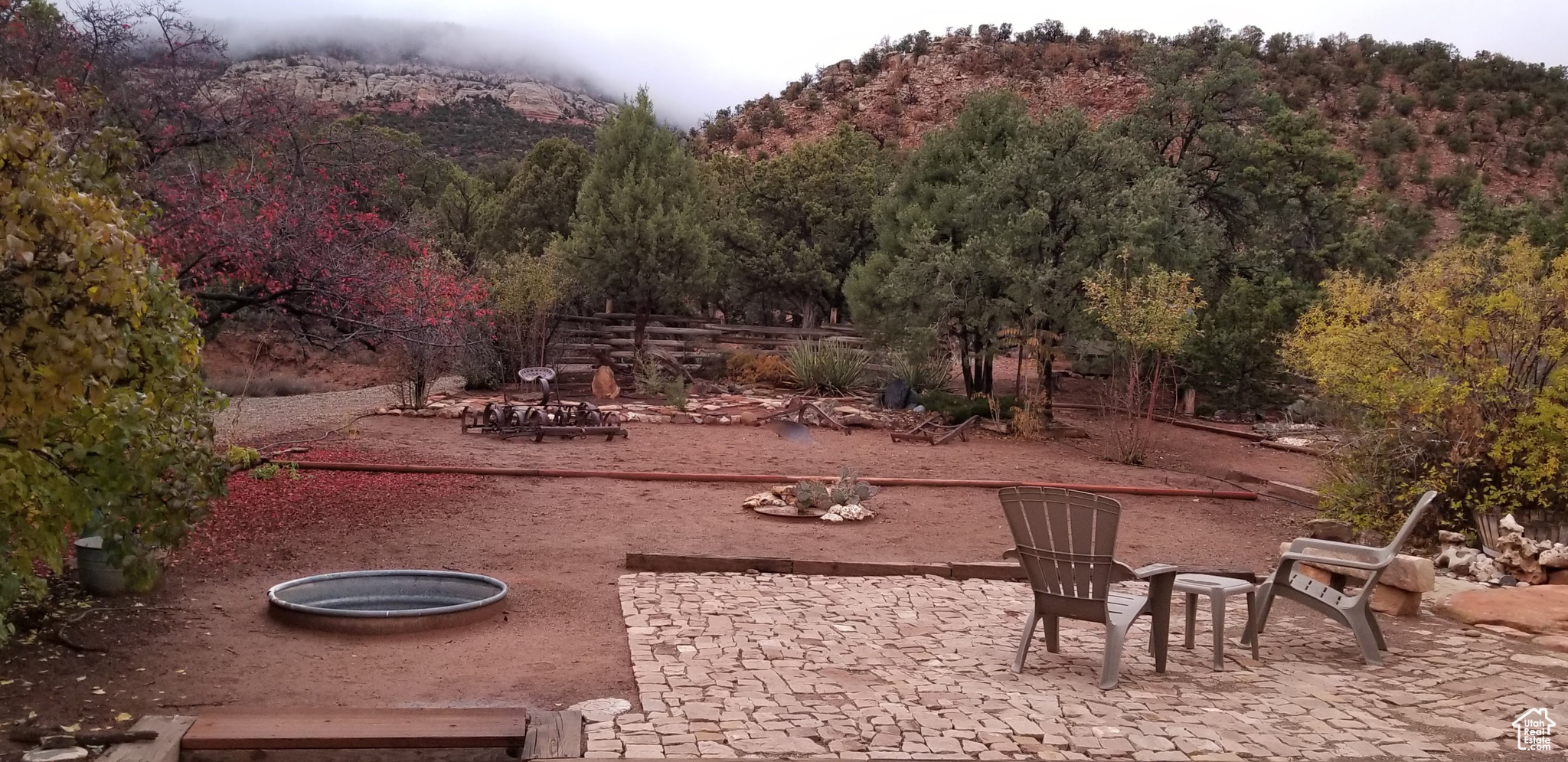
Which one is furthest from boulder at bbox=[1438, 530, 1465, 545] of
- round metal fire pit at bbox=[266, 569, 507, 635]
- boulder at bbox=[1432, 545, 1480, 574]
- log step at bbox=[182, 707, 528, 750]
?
log step at bbox=[182, 707, 528, 750]

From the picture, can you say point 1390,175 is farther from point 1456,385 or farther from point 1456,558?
point 1456,558

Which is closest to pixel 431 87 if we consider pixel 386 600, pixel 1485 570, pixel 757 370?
pixel 757 370

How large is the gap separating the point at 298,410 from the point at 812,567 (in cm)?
1139

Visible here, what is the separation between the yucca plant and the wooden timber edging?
12.3 m

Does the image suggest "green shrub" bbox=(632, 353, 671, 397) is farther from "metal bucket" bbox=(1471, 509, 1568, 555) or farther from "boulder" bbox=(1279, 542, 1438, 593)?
"boulder" bbox=(1279, 542, 1438, 593)

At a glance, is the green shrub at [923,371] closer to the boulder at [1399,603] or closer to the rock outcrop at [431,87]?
the boulder at [1399,603]

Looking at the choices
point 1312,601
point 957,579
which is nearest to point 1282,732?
point 1312,601

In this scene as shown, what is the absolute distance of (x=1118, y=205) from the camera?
15258mm

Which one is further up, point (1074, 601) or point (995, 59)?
point (995, 59)

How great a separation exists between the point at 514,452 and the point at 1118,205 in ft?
30.0

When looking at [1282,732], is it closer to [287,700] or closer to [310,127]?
[287,700]

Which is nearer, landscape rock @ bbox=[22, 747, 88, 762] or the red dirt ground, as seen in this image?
landscape rock @ bbox=[22, 747, 88, 762]

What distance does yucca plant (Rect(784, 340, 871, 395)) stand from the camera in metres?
19.2

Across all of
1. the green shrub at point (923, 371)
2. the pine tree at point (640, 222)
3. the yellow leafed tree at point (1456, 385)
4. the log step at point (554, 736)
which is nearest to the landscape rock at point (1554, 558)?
the yellow leafed tree at point (1456, 385)
